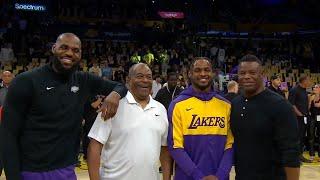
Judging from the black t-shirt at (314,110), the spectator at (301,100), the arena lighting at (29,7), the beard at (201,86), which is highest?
the arena lighting at (29,7)

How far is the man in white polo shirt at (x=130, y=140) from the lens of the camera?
11.2 feet

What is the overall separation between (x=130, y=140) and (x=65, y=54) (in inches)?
31.8

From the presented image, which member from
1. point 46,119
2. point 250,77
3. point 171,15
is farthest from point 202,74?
point 171,15

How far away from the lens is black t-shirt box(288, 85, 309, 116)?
986 cm

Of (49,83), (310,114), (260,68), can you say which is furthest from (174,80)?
(49,83)

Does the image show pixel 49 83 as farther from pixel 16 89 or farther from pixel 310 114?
pixel 310 114

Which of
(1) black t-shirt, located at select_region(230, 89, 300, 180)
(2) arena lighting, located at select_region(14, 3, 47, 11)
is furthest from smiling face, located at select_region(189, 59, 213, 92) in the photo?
(2) arena lighting, located at select_region(14, 3, 47, 11)

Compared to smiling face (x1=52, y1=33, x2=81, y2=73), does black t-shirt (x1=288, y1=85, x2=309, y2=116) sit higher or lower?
lower

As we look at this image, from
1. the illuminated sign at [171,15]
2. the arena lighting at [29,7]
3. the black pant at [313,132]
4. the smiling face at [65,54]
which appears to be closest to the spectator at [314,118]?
the black pant at [313,132]

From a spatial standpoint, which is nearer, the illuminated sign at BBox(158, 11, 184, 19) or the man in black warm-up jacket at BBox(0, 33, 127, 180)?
the man in black warm-up jacket at BBox(0, 33, 127, 180)

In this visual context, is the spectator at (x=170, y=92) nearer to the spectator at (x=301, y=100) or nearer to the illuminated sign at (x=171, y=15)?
the spectator at (x=301, y=100)

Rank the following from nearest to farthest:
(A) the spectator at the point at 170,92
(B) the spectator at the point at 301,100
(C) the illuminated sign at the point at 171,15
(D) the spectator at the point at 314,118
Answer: (A) the spectator at the point at 170,92
(B) the spectator at the point at 301,100
(D) the spectator at the point at 314,118
(C) the illuminated sign at the point at 171,15

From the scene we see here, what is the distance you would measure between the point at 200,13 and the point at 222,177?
1031 inches

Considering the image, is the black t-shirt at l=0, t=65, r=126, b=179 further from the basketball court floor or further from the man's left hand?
the basketball court floor
